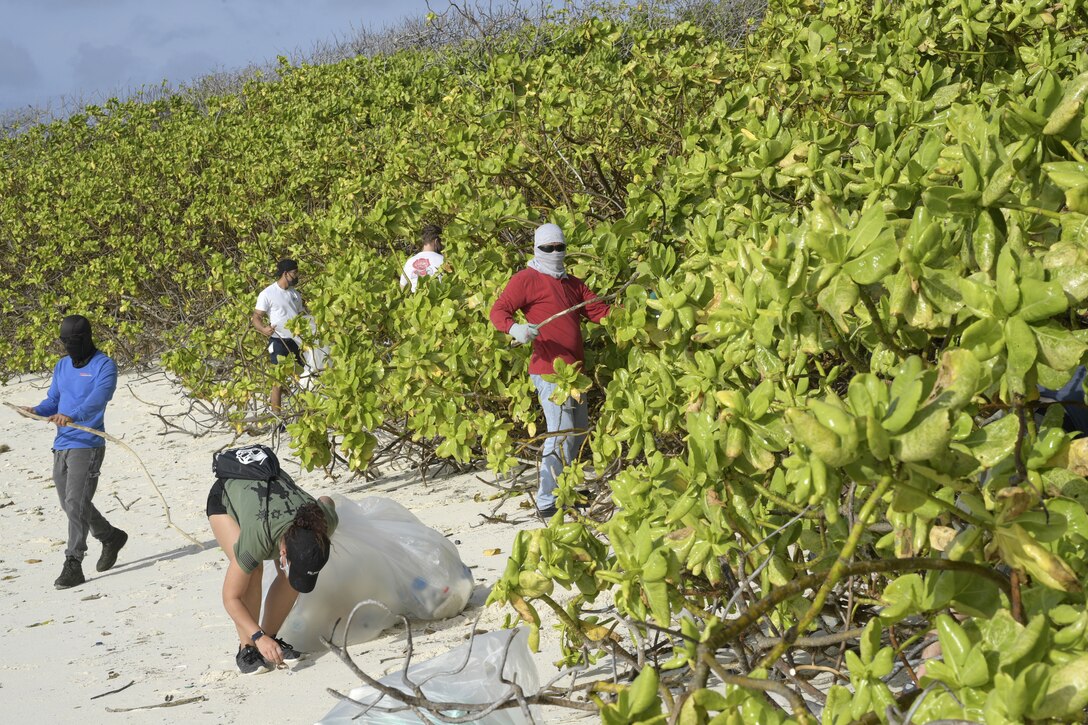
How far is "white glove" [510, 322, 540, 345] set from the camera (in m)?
4.69

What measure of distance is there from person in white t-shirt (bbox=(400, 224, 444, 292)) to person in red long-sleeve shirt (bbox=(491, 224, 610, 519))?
1487 millimetres

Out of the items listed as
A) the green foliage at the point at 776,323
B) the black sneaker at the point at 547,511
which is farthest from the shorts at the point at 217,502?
the black sneaker at the point at 547,511

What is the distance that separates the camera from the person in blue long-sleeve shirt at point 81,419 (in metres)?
6.02

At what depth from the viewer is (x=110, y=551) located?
6.16m

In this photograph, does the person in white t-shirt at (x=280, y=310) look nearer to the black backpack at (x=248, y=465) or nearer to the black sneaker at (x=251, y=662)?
the black backpack at (x=248, y=465)

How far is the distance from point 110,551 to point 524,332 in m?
3.07

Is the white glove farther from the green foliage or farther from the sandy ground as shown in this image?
the sandy ground

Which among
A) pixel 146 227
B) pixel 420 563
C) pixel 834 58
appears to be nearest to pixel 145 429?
pixel 146 227

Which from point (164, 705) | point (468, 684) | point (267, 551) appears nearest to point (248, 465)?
point (267, 551)

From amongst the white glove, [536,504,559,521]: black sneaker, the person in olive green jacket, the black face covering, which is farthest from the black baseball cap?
the black face covering

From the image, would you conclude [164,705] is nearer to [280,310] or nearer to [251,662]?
[251,662]

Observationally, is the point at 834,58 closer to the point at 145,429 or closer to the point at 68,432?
Result: the point at 68,432

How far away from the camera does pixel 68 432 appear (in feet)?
20.1

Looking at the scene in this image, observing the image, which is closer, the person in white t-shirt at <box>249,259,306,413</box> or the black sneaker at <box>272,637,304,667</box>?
the black sneaker at <box>272,637,304,667</box>
